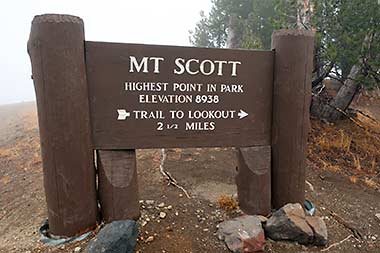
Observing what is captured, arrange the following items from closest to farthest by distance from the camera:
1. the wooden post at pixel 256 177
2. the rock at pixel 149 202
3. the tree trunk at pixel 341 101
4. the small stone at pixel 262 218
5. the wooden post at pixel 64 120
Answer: the wooden post at pixel 64 120 < the small stone at pixel 262 218 < the wooden post at pixel 256 177 < the rock at pixel 149 202 < the tree trunk at pixel 341 101

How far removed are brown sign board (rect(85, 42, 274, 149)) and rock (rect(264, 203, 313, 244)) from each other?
845 millimetres

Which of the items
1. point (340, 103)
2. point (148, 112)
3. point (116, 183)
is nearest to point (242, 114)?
point (148, 112)

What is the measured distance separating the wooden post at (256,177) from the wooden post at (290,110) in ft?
0.49

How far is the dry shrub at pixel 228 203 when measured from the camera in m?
4.04

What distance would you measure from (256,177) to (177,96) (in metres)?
1.33

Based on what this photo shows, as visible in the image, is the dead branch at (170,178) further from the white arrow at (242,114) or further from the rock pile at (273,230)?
the white arrow at (242,114)

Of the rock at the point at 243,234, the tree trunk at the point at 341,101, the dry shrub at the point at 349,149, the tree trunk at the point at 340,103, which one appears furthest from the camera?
the tree trunk at the point at 340,103

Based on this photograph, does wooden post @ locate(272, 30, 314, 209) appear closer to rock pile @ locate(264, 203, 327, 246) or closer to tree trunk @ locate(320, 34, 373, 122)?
rock pile @ locate(264, 203, 327, 246)

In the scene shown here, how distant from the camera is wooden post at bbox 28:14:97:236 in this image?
3.01 meters

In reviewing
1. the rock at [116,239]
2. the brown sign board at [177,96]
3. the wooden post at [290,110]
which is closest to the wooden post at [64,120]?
the brown sign board at [177,96]

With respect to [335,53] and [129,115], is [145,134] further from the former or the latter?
[335,53]

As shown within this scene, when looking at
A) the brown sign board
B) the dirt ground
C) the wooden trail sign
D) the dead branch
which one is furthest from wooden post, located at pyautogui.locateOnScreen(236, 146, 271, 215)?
the dead branch

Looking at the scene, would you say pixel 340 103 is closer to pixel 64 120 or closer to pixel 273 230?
pixel 273 230

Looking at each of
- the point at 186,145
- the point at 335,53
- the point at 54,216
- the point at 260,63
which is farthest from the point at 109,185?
the point at 335,53
